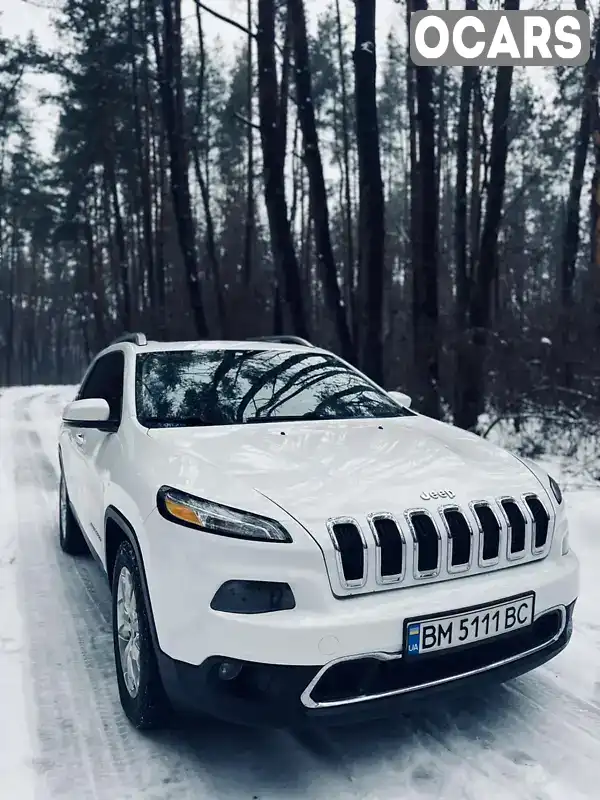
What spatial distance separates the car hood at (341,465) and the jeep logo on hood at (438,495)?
0.06ft

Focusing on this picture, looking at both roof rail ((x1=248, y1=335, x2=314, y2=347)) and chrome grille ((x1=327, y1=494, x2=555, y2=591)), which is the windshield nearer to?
roof rail ((x1=248, y1=335, x2=314, y2=347))

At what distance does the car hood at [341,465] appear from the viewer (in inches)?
116

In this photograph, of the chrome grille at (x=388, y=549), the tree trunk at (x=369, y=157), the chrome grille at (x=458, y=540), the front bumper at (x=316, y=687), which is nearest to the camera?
the front bumper at (x=316, y=687)

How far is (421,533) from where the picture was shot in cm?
288

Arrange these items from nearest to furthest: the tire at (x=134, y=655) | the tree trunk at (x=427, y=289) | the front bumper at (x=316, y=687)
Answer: the front bumper at (x=316, y=687)
the tire at (x=134, y=655)
the tree trunk at (x=427, y=289)

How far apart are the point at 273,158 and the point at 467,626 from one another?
10.1 m

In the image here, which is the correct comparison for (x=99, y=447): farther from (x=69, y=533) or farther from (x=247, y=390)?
(x=69, y=533)

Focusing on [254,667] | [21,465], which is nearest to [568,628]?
[254,667]

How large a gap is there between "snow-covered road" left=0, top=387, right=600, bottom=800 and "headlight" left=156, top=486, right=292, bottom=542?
37.3 inches

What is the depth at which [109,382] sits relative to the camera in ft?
16.1

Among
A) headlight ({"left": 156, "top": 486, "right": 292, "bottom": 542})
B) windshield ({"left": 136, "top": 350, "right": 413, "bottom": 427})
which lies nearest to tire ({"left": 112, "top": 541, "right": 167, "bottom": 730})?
headlight ({"left": 156, "top": 486, "right": 292, "bottom": 542})

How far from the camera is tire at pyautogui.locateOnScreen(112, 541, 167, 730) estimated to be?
3049 millimetres

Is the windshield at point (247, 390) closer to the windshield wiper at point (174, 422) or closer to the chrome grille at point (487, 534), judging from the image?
the windshield wiper at point (174, 422)

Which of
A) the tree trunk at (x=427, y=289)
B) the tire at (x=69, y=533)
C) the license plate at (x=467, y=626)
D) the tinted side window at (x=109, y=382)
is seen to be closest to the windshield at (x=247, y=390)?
the tinted side window at (x=109, y=382)
